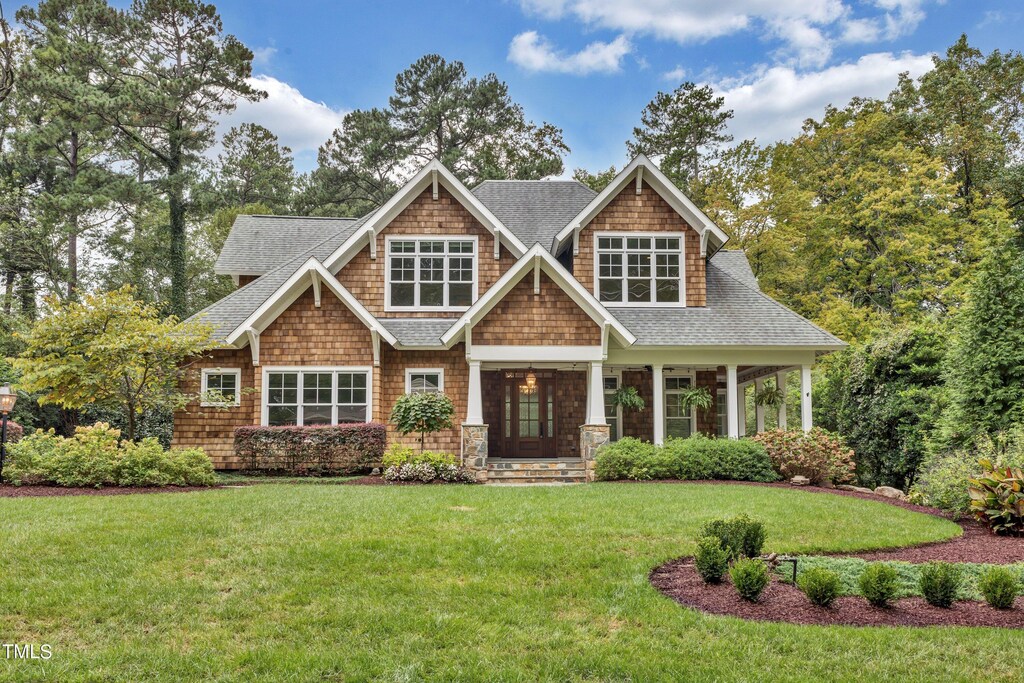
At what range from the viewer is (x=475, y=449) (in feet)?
49.9

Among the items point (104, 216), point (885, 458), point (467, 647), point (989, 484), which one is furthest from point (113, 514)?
point (104, 216)

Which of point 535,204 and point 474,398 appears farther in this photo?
point 535,204

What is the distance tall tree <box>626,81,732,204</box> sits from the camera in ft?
114

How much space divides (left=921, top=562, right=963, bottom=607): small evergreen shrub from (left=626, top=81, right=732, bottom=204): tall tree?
97.1 ft

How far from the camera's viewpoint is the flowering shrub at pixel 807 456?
1496 centimetres

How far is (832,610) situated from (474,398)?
416 inches

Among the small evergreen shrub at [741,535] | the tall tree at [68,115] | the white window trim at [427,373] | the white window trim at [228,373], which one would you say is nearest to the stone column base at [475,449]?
the white window trim at [427,373]

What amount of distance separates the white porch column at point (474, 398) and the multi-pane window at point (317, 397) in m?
2.53

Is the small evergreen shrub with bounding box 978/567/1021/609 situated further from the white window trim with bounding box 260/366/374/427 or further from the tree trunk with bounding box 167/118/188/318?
the tree trunk with bounding box 167/118/188/318

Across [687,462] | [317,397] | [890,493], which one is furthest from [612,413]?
[317,397]

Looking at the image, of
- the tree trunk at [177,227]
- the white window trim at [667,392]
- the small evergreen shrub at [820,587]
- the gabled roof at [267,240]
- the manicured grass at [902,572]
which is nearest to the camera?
the small evergreen shrub at [820,587]

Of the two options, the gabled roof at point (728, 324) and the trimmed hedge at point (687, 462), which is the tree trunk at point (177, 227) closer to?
the gabled roof at point (728, 324)

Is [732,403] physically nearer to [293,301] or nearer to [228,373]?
[293,301]

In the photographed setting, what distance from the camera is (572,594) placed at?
6367mm
